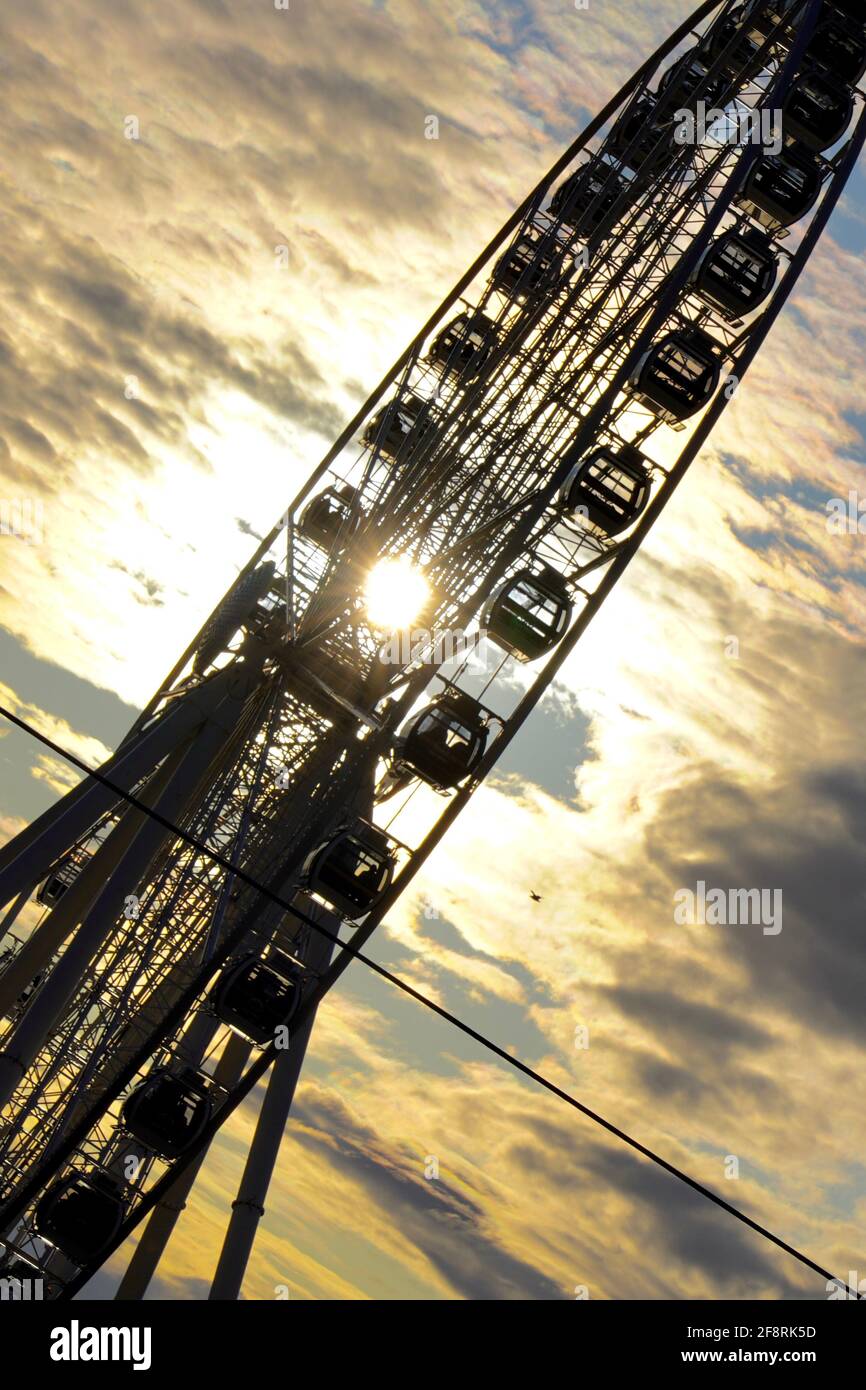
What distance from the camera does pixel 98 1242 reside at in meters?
23.0

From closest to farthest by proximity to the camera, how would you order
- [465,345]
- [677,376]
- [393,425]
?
1. [677,376]
2. [465,345]
3. [393,425]

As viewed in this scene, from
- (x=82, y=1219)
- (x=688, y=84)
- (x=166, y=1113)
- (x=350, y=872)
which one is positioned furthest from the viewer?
(x=688, y=84)

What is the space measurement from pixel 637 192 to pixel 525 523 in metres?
5.97

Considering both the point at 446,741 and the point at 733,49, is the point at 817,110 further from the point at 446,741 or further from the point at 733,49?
the point at 446,741

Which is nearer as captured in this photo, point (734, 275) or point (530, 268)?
point (734, 275)

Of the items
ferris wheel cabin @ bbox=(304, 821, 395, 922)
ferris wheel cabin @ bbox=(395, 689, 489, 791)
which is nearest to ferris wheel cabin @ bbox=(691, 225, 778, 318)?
ferris wheel cabin @ bbox=(395, 689, 489, 791)

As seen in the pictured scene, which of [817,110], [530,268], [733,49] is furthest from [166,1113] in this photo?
[733,49]

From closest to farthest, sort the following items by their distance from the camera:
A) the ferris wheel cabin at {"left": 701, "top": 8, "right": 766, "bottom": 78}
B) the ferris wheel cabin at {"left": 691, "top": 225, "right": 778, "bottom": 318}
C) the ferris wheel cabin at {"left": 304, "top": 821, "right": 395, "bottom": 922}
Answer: the ferris wheel cabin at {"left": 691, "top": 225, "right": 778, "bottom": 318} → the ferris wheel cabin at {"left": 304, "top": 821, "right": 395, "bottom": 922} → the ferris wheel cabin at {"left": 701, "top": 8, "right": 766, "bottom": 78}

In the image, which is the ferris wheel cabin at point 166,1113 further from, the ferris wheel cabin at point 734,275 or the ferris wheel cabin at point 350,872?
the ferris wheel cabin at point 734,275

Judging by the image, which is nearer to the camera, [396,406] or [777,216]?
[777,216]

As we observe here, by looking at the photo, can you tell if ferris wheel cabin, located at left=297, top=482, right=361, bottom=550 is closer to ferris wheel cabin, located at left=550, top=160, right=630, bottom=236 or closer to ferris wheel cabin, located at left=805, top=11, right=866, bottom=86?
ferris wheel cabin, located at left=550, top=160, right=630, bottom=236

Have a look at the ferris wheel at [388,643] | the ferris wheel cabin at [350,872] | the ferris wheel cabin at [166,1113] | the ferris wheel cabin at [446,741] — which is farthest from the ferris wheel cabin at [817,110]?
the ferris wheel cabin at [166,1113]
